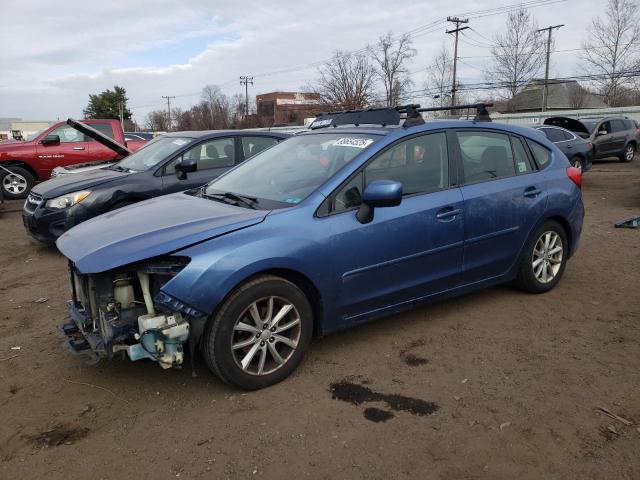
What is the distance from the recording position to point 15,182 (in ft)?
39.1

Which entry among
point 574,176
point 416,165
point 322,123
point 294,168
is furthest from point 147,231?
point 574,176

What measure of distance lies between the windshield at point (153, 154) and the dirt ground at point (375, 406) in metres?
2.85

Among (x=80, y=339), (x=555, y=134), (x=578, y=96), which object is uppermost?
(x=578, y=96)

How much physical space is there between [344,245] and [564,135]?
12649 millimetres

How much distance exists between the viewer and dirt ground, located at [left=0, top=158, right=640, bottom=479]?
2.65 m

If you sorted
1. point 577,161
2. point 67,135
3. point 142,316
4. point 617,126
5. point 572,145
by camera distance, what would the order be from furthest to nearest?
1. point 617,126
2. point 577,161
3. point 572,145
4. point 67,135
5. point 142,316

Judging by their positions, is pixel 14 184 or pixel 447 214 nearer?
pixel 447 214

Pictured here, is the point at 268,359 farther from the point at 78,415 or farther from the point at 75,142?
the point at 75,142

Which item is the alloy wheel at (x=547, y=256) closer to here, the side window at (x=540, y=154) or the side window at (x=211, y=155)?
the side window at (x=540, y=154)

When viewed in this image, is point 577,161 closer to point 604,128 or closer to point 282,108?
point 604,128

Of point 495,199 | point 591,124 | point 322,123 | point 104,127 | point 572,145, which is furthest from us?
point 591,124

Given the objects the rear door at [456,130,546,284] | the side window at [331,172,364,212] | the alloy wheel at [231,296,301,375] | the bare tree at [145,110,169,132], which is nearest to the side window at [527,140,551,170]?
the rear door at [456,130,546,284]

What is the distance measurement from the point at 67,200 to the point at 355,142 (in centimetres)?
425

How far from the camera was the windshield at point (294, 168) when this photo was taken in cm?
376
